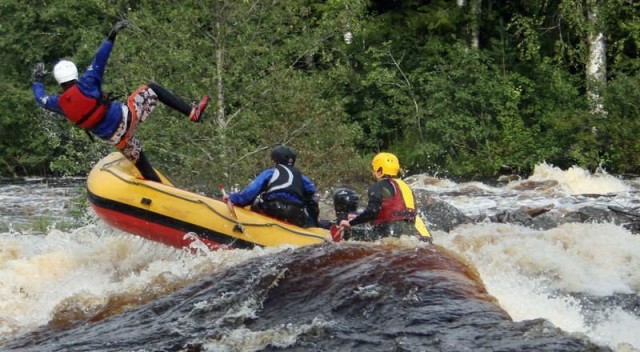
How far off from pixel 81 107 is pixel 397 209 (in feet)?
10.6

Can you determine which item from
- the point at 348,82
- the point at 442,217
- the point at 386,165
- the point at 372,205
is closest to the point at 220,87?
the point at 442,217

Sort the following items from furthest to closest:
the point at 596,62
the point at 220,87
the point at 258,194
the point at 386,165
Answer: the point at 596,62, the point at 220,87, the point at 258,194, the point at 386,165

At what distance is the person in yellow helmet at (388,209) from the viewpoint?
28.9 feet

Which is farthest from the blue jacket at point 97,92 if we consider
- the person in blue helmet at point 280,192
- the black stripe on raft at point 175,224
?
the person in blue helmet at point 280,192

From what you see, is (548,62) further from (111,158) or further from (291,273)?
(291,273)

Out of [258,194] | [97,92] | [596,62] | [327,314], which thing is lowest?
[327,314]

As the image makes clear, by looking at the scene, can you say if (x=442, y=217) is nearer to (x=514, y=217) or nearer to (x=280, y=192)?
(x=514, y=217)

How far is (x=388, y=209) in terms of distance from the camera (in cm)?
886

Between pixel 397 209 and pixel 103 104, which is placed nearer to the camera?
pixel 397 209

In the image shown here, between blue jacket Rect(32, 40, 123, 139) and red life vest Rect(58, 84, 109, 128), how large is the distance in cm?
5

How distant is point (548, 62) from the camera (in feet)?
66.1

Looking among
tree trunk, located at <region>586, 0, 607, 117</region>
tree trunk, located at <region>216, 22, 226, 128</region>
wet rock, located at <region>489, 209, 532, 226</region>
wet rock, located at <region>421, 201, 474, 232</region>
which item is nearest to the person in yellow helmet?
wet rock, located at <region>421, 201, 474, 232</region>

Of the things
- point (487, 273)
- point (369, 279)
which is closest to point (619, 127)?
point (487, 273)

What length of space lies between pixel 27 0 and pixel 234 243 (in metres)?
16.1
